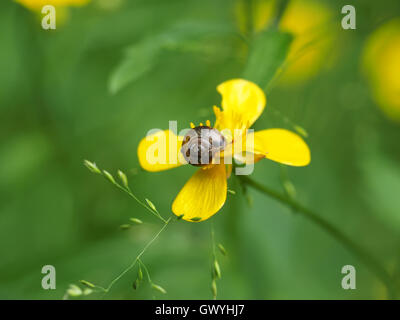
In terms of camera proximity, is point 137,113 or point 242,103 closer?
point 242,103

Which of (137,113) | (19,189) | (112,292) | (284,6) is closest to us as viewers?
(284,6)

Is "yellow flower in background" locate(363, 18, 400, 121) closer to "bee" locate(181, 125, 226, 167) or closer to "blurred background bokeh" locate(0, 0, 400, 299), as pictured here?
"blurred background bokeh" locate(0, 0, 400, 299)

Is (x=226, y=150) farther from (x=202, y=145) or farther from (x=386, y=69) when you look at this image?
(x=386, y=69)

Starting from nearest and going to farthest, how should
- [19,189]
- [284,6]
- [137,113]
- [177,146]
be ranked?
[177,146]
[284,6]
[19,189]
[137,113]

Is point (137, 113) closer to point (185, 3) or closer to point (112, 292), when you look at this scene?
point (185, 3)

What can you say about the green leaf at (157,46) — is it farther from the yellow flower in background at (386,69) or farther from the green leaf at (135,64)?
the yellow flower in background at (386,69)

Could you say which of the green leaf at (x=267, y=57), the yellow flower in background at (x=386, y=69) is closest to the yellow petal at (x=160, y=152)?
the green leaf at (x=267, y=57)
